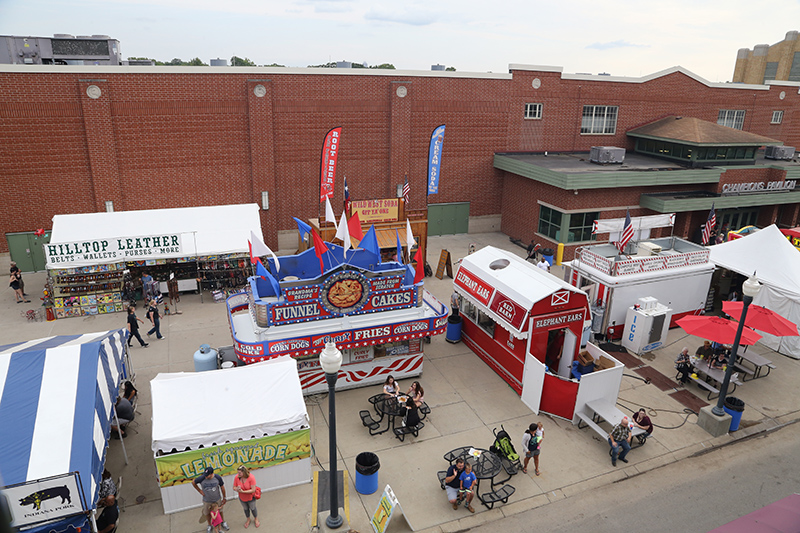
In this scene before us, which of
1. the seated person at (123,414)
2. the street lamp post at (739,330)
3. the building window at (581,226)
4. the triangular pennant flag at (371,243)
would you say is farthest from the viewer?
the building window at (581,226)

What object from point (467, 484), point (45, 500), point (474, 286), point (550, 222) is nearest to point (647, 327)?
point (474, 286)

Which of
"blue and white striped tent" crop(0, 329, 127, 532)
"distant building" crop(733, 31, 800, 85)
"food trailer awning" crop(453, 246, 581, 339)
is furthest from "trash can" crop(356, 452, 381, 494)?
"distant building" crop(733, 31, 800, 85)

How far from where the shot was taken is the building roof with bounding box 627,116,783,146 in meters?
30.4

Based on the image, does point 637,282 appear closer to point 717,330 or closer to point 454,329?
point 717,330

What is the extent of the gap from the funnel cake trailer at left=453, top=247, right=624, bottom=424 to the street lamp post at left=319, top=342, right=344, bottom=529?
6.87m

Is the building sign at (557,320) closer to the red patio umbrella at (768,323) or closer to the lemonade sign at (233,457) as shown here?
the red patio umbrella at (768,323)

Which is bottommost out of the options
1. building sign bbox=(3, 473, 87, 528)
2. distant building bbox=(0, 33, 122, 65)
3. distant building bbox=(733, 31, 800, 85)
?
building sign bbox=(3, 473, 87, 528)

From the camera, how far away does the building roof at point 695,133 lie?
99.7 feet

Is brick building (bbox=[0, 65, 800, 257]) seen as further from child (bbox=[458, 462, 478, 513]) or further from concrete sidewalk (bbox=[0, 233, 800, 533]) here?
child (bbox=[458, 462, 478, 513])

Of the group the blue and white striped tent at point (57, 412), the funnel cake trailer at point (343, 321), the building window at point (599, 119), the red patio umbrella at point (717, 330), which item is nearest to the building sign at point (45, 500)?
the blue and white striped tent at point (57, 412)

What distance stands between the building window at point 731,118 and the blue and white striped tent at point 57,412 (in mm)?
42017

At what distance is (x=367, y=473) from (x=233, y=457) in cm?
289

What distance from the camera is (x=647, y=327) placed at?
18.1 meters

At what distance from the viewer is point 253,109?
26266mm
